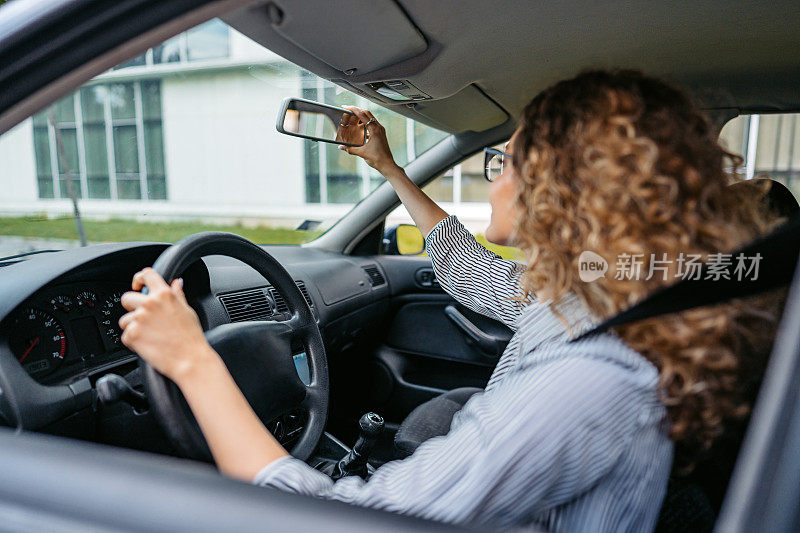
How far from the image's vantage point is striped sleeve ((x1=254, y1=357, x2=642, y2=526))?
0.76 meters

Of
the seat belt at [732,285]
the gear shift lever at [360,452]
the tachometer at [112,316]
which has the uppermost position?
the seat belt at [732,285]

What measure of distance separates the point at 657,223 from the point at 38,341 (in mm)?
1244

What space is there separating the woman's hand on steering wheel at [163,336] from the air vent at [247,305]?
Answer: 32.7 inches

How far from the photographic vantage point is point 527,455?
2.47ft

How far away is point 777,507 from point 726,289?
0.31m

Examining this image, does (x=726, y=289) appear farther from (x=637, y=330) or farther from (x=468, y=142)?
(x=468, y=142)

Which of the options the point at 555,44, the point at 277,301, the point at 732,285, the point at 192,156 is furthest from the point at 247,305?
the point at 192,156

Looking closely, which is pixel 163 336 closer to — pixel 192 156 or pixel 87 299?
pixel 87 299

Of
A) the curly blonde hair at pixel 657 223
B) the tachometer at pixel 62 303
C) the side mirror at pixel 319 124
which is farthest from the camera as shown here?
the side mirror at pixel 319 124

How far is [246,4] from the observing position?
85cm

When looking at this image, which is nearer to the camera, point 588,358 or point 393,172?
point 588,358

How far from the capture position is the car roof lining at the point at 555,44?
1414 mm

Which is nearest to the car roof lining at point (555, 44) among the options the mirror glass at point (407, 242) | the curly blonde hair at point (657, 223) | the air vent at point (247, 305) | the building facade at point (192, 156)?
the curly blonde hair at point (657, 223)

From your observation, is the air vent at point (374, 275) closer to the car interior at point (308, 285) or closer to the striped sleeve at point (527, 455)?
the car interior at point (308, 285)
